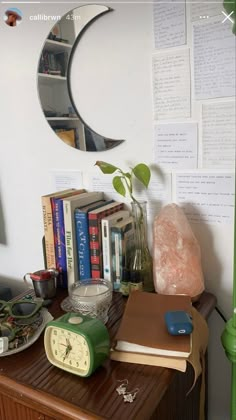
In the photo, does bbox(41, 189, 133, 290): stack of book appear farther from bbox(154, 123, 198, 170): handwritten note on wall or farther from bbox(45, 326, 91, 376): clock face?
bbox(45, 326, 91, 376): clock face

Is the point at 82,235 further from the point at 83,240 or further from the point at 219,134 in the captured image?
the point at 219,134

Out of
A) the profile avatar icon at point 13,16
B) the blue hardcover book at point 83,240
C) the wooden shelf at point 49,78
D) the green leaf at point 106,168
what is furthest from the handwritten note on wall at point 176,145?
the profile avatar icon at point 13,16

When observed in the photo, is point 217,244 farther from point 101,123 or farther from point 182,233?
point 101,123

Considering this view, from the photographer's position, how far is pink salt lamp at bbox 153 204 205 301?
922mm

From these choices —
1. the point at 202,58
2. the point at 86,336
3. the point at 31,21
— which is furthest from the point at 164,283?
the point at 31,21

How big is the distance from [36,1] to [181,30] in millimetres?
525

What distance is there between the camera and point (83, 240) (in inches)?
41.1

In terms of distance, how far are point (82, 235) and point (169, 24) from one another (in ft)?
2.12

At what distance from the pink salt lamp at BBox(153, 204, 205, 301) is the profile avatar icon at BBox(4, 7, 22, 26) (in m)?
0.85

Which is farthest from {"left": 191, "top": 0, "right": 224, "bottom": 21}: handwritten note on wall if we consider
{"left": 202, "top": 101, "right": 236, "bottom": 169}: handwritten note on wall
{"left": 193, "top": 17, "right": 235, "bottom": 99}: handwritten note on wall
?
{"left": 202, "top": 101, "right": 236, "bottom": 169}: handwritten note on wall

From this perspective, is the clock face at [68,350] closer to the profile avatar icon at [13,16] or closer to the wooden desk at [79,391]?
the wooden desk at [79,391]

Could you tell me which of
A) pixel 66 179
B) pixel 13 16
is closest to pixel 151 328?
pixel 66 179

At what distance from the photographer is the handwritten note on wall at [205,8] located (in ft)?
2.92

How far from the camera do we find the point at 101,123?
1.12 metres
